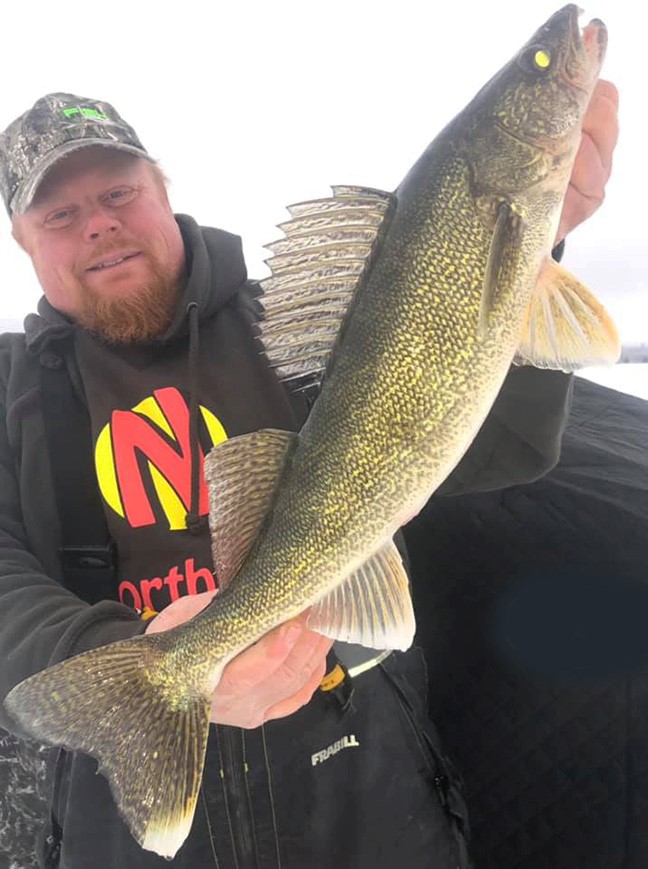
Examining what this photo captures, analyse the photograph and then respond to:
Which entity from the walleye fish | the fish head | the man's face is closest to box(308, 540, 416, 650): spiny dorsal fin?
the walleye fish

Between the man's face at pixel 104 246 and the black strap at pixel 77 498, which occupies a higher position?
the man's face at pixel 104 246

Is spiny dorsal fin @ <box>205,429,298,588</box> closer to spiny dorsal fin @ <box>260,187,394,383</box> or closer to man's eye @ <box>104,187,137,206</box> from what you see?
A: spiny dorsal fin @ <box>260,187,394,383</box>

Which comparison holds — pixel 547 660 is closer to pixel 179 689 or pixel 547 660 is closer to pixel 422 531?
pixel 422 531

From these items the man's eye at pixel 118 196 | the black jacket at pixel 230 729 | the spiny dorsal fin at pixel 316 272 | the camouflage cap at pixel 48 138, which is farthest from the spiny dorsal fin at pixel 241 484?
the camouflage cap at pixel 48 138

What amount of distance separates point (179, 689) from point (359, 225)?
1.09 m

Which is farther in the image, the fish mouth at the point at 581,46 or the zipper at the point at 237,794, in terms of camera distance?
the zipper at the point at 237,794

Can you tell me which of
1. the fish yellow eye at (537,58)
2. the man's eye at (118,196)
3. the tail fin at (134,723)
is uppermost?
the fish yellow eye at (537,58)

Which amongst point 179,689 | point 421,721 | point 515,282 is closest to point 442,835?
point 421,721

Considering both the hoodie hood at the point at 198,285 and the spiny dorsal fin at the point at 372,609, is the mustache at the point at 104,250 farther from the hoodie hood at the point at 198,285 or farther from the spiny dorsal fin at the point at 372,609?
the spiny dorsal fin at the point at 372,609

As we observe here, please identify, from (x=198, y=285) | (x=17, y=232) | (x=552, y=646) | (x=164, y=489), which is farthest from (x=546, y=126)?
(x=17, y=232)

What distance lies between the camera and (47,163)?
7.06 feet

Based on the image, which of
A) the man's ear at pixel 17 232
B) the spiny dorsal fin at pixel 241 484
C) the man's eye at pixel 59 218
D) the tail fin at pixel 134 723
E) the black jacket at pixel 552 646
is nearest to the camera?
the tail fin at pixel 134 723

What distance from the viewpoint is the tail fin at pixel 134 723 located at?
134cm

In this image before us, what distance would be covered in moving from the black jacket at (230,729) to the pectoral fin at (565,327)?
22cm
